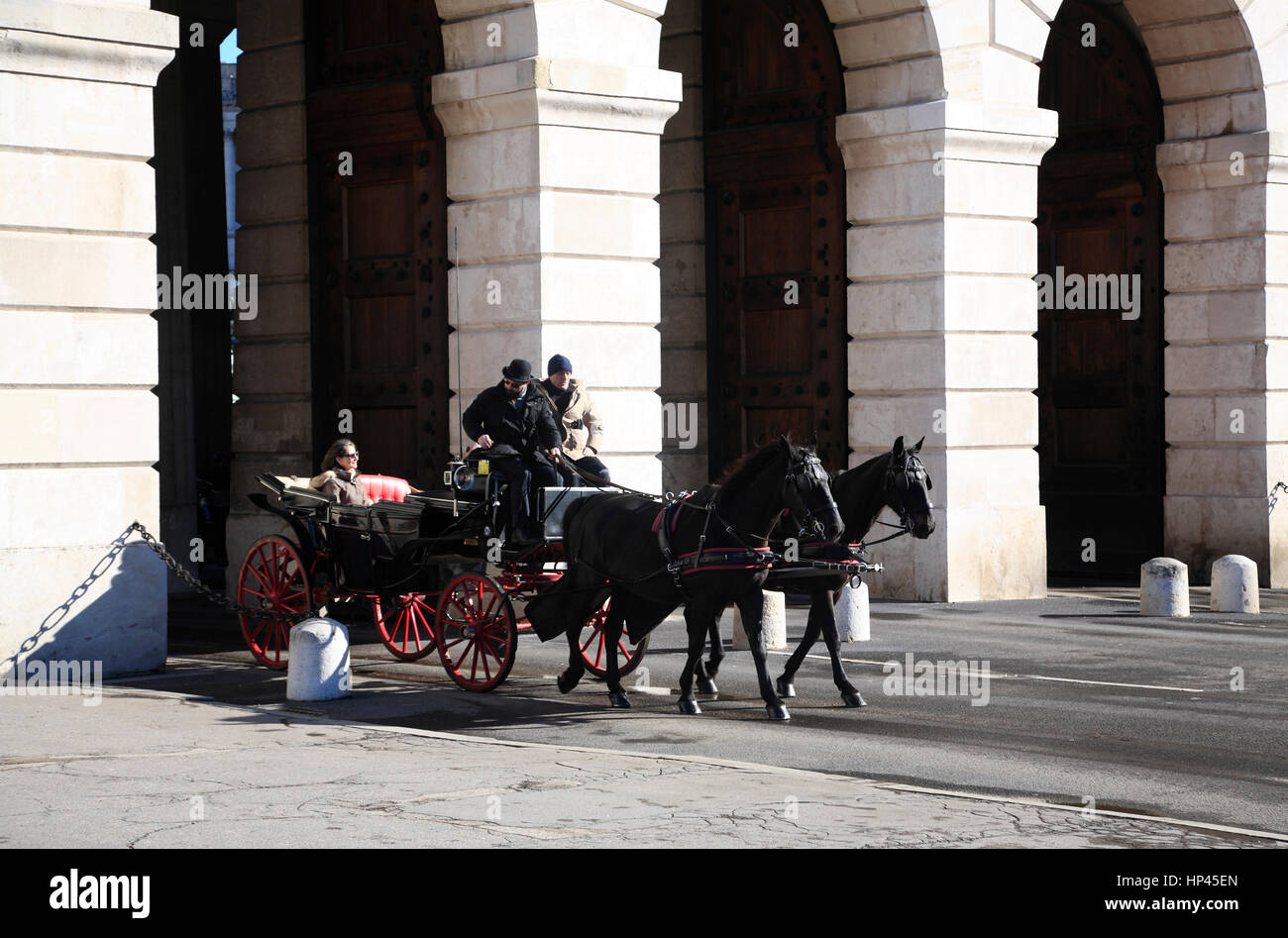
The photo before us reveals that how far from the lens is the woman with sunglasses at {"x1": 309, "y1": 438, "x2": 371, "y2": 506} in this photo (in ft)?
45.8

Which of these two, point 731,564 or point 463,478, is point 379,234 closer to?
point 463,478

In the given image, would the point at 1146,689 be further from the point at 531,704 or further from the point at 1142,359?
the point at 1142,359

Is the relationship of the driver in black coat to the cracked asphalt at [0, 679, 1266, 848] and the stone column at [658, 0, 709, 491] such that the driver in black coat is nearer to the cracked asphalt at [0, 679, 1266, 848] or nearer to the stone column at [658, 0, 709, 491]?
the cracked asphalt at [0, 679, 1266, 848]

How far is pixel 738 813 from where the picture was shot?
819 centimetres

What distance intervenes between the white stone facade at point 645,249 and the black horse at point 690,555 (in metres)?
3.39

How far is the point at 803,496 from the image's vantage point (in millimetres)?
11234

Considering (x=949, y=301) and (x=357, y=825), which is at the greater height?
(x=949, y=301)

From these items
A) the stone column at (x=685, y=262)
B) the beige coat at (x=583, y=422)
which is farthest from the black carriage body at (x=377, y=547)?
the stone column at (x=685, y=262)

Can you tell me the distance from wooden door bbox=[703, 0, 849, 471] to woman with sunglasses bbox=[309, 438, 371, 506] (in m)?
6.39

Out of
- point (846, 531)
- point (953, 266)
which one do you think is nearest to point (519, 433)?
point (846, 531)

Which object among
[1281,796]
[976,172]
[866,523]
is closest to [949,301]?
[976,172]

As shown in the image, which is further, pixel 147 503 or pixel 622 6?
pixel 622 6

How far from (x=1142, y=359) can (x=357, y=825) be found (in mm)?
15382

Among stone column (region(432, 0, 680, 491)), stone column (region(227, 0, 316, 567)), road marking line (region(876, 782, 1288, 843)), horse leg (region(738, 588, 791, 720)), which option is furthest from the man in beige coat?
road marking line (region(876, 782, 1288, 843))
